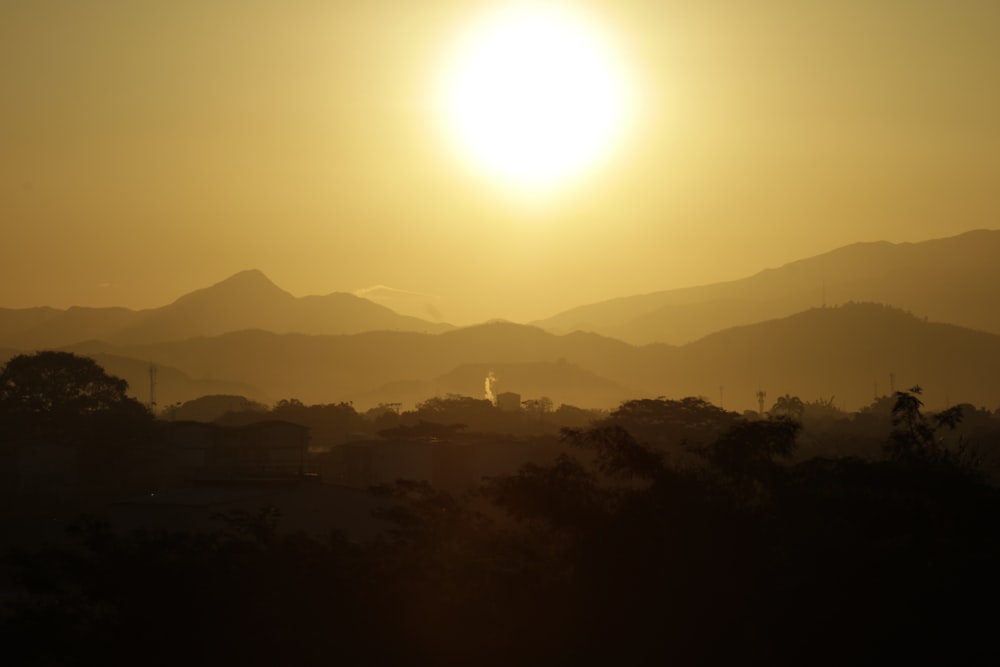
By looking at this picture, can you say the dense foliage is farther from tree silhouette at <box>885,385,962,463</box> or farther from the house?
the house

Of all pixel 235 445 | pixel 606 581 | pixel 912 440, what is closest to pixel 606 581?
pixel 606 581

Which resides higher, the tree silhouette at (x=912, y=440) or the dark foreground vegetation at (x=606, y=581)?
the tree silhouette at (x=912, y=440)

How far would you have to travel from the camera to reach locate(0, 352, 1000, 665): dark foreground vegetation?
18.3 m

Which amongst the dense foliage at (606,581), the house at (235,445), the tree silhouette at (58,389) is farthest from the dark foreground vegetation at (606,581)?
the tree silhouette at (58,389)

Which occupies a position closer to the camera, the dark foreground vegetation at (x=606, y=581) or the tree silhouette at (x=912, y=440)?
the dark foreground vegetation at (x=606, y=581)

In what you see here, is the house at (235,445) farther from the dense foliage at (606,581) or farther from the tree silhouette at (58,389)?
the dense foliage at (606,581)

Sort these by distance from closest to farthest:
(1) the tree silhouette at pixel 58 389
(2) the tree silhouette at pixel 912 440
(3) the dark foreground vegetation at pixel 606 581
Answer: (3) the dark foreground vegetation at pixel 606 581 < (2) the tree silhouette at pixel 912 440 < (1) the tree silhouette at pixel 58 389

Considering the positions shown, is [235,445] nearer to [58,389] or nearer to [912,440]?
[58,389]

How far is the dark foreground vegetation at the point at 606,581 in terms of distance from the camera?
1834cm

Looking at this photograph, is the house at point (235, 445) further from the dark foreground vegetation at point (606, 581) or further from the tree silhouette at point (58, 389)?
the dark foreground vegetation at point (606, 581)

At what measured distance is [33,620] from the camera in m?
18.1

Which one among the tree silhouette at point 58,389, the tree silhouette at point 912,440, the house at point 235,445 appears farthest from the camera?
the tree silhouette at point 58,389

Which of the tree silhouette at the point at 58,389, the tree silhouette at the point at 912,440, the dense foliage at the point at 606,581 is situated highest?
the tree silhouette at the point at 58,389

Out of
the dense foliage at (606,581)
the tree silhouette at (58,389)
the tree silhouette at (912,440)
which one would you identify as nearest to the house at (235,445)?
the tree silhouette at (58,389)
